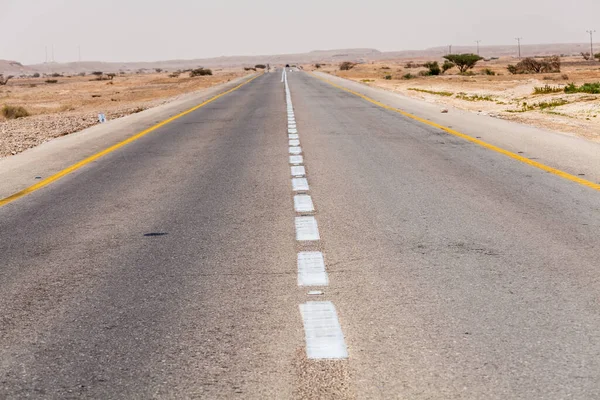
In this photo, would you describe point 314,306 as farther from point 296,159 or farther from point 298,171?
→ point 296,159

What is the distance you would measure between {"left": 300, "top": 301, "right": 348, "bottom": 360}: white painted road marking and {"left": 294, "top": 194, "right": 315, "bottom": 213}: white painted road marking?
10.7ft

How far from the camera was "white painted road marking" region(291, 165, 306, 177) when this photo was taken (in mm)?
10562

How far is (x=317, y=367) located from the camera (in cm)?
362

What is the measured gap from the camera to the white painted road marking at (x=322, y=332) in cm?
380

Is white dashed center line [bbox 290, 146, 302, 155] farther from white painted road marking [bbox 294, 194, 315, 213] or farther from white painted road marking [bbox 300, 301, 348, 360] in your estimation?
white painted road marking [bbox 300, 301, 348, 360]

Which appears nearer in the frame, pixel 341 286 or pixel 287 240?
pixel 341 286

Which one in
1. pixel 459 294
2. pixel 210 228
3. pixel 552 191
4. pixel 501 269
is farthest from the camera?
pixel 552 191

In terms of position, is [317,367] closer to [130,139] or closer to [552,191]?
[552,191]

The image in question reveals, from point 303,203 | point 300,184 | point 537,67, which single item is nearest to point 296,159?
point 300,184

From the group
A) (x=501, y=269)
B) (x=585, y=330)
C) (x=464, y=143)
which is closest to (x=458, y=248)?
(x=501, y=269)

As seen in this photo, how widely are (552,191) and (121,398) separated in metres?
6.74

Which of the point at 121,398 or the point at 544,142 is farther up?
the point at 544,142

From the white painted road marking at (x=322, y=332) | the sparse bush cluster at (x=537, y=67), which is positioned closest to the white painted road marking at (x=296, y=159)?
the white painted road marking at (x=322, y=332)

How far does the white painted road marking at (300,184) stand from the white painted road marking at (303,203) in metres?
0.45
